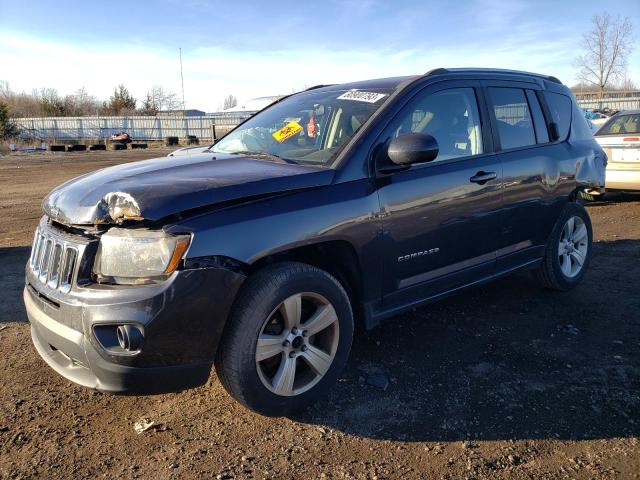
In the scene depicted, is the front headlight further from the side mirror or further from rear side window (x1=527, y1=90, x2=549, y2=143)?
rear side window (x1=527, y1=90, x2=549, y2=143)

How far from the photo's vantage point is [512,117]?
14.5 ft

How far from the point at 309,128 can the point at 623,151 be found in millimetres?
7567

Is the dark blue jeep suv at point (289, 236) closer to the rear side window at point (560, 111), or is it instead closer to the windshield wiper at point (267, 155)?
the windshield wiper at point (267, 155)

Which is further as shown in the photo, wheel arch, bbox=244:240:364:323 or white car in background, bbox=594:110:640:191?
white car in background, bbox=594:110:640:191

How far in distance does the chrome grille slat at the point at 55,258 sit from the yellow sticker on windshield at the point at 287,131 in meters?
1.61

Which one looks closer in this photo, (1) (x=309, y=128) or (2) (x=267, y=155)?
(2) (x=267, y=155)

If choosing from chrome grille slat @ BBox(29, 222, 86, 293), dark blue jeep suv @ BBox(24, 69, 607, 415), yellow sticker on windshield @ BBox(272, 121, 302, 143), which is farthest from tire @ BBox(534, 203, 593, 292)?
chrome grille slat @ BBox(29, 222, 86, 293)

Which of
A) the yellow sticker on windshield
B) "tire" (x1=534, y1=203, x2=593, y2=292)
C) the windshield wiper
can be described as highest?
the yellow sticker on windshield

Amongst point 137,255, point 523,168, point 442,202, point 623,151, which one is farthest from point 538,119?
point 623,151

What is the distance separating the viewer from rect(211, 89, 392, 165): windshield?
349 cm

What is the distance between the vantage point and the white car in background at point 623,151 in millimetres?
9062

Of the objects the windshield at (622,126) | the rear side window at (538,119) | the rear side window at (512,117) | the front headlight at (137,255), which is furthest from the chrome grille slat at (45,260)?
the windshield at (622,126)

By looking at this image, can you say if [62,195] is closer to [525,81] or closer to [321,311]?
[321,311]

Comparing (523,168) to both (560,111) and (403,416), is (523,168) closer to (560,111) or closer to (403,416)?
(560,111)
